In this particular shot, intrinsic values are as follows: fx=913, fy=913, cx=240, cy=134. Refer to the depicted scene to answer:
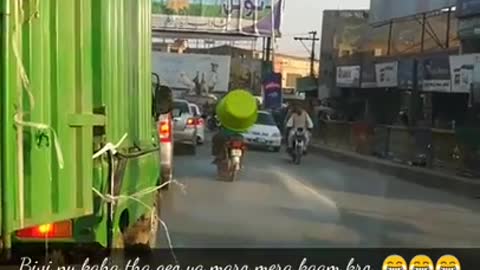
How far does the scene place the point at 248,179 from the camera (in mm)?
14438

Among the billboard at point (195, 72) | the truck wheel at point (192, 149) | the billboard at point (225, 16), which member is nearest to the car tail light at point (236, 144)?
the truck wheel at point (192, 149)

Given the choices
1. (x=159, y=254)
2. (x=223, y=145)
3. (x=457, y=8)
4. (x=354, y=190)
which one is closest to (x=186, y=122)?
(x=223, y=145)

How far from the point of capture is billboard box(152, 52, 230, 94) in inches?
311

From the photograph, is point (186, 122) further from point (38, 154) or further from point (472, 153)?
point (38, 154)

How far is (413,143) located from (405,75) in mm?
3508

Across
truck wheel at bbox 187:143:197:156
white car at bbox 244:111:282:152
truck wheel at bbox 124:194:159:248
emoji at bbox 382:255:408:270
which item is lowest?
white car at bbox 244:111:282:152

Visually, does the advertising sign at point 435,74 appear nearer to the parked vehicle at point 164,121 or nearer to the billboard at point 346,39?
the billboard at point 346,39

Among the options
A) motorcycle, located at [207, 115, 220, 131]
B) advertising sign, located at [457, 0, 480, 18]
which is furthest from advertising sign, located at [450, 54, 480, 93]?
motorcycle, located at [207, 115, 220, 131]

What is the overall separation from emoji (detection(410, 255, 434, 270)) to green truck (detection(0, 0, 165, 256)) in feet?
4.66

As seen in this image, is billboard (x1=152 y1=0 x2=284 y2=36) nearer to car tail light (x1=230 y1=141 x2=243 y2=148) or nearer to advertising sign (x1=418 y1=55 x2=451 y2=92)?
car tail light (x1=230 y1=141 x2=243 y2=148)

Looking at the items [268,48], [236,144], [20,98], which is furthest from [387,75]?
[20,98]

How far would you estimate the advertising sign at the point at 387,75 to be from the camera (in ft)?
71.5

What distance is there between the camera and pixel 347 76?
23.6 metres

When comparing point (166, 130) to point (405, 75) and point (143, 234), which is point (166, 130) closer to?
point (143, 234)
